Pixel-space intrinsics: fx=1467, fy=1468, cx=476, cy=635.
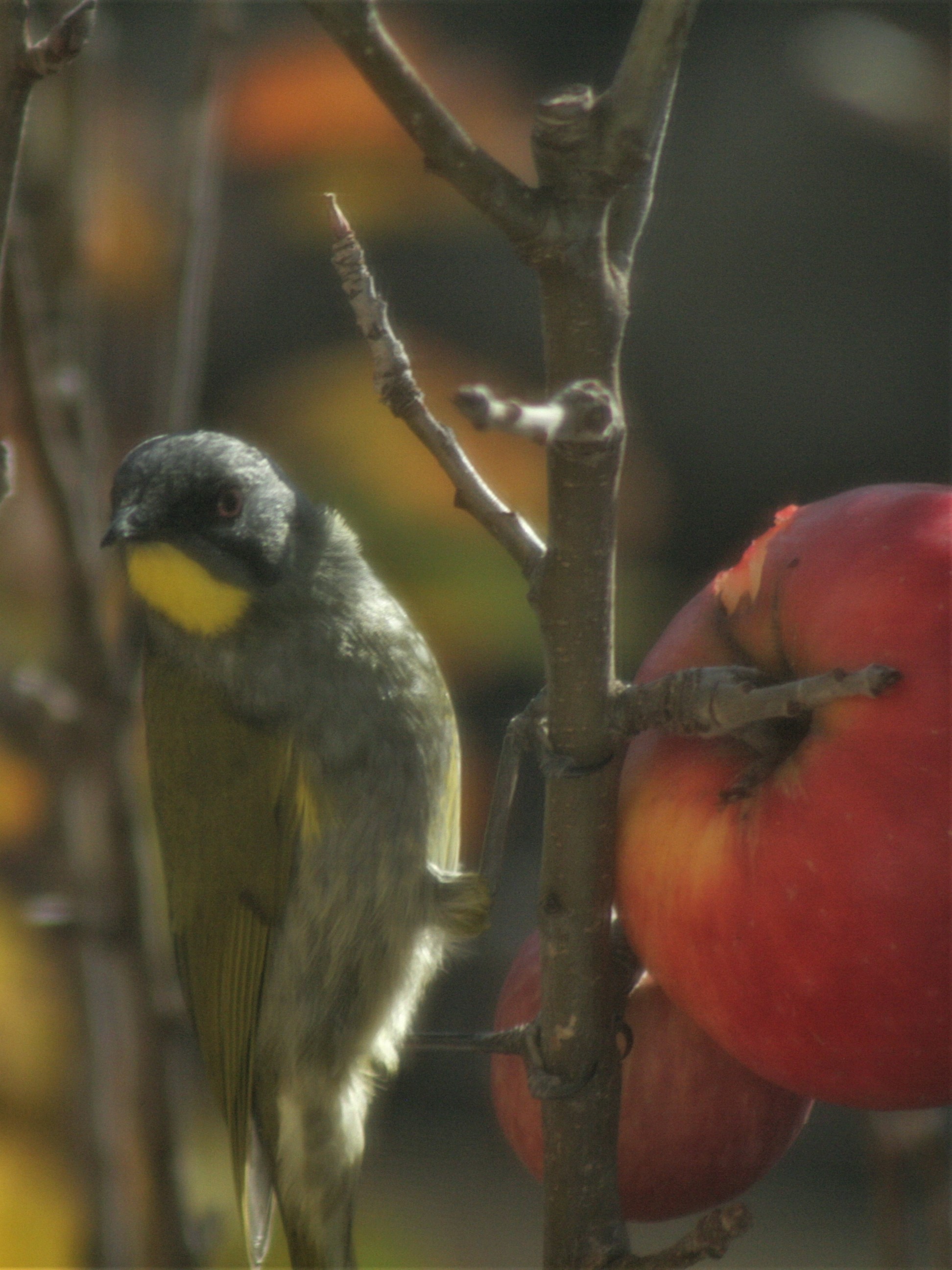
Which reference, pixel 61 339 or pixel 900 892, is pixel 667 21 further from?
pixel 61 339

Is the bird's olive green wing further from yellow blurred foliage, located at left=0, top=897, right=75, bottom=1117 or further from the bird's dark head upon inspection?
yellow blurred foliage, located at left=0, top=897, right=75, bottom=1117

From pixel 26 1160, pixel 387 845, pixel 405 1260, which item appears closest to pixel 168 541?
pixel 387 845

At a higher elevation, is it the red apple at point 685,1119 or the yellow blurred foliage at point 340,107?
the yellow blurred foliage at point 340,107

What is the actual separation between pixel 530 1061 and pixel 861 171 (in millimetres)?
5584

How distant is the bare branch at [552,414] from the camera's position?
3.23 feet

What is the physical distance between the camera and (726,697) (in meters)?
1.39

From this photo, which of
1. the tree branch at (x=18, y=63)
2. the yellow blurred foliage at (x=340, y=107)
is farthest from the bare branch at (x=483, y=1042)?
the yellow blurred foliage at (x=340, y=107)

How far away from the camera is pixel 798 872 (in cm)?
135

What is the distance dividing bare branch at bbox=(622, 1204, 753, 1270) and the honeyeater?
1.08 metres

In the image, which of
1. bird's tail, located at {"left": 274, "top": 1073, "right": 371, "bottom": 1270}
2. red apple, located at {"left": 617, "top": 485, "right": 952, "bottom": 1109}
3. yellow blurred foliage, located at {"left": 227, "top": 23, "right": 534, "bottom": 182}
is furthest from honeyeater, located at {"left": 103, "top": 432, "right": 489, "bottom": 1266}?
yellow blurred foliage, located at {"left": 227, "top": 23, "right": 534, "bottom": 182}

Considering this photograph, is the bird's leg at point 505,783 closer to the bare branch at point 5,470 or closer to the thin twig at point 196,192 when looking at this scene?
the bare branch at point 5,470

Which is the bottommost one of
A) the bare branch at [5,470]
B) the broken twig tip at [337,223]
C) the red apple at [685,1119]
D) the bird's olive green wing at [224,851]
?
the bird's olive green wing at [224,851]

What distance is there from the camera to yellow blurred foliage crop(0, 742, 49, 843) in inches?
150

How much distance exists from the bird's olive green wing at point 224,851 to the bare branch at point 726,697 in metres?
1.23
